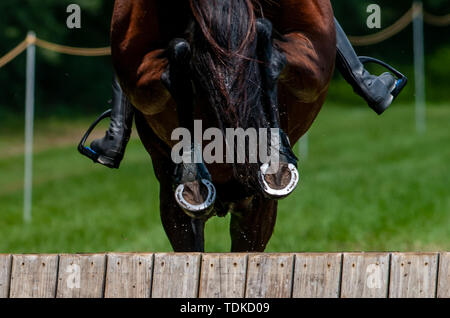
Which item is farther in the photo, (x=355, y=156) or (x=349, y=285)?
(x=355, y=156)

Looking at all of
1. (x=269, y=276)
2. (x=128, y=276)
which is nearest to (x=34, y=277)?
(x=128, y=276)

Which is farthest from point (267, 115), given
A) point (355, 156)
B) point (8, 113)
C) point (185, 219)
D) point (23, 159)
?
point (8, 113)

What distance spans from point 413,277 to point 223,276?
62 cm

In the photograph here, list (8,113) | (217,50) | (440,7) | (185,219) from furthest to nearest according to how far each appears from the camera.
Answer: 1. (440,7)
2. (8,113)
3. (185,219)
4. (217,50)

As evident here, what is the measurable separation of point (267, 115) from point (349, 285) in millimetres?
760

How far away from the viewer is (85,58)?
2503cm

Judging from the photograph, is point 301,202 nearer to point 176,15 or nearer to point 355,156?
point 355,156

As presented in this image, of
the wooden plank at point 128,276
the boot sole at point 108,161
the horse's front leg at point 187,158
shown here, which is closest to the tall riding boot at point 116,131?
the boot sole at point 108,161

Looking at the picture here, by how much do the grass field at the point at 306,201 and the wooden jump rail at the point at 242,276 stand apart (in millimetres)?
4107

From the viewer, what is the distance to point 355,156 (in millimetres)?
14852

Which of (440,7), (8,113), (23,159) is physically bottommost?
Result: (23,159)

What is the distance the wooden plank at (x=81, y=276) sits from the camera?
2.90 metres

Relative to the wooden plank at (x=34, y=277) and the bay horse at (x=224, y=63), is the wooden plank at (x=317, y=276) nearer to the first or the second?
the bay horse at (x=224, y=63)
